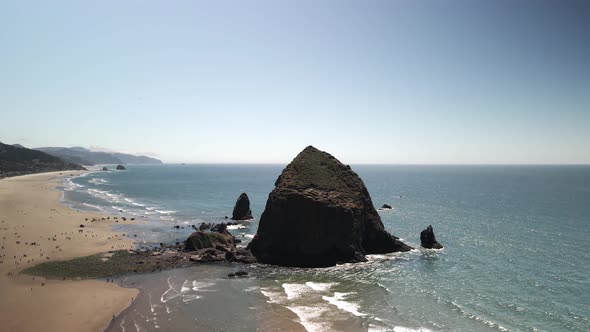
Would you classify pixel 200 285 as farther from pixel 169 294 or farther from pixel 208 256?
pixel 208 256

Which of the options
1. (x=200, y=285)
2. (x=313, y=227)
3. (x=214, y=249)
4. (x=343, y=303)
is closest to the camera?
(x=343, y=303)

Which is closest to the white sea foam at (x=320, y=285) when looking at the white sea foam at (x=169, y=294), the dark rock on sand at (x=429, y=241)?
the white sea foam at (x=169, y=294)

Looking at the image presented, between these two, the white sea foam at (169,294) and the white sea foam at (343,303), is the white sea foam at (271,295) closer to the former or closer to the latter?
the white sea foam at (343,303)

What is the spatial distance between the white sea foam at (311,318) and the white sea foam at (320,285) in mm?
5367

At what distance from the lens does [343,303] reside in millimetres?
35719

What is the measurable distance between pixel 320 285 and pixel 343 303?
5.59 meters

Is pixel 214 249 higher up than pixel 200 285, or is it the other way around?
pixel 214 249

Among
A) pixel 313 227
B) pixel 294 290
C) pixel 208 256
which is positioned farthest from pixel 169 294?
pixel 313 227

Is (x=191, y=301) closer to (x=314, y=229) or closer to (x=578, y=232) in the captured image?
(x=314, y=229)

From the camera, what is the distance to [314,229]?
49812mm

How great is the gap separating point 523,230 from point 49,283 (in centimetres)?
8065

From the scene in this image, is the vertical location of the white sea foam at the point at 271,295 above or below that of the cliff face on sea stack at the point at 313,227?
below

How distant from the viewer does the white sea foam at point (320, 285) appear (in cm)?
3963

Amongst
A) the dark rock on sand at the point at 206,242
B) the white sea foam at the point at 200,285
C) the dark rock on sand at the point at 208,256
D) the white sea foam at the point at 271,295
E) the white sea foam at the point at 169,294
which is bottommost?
the white sea foam at the point at 169,294
